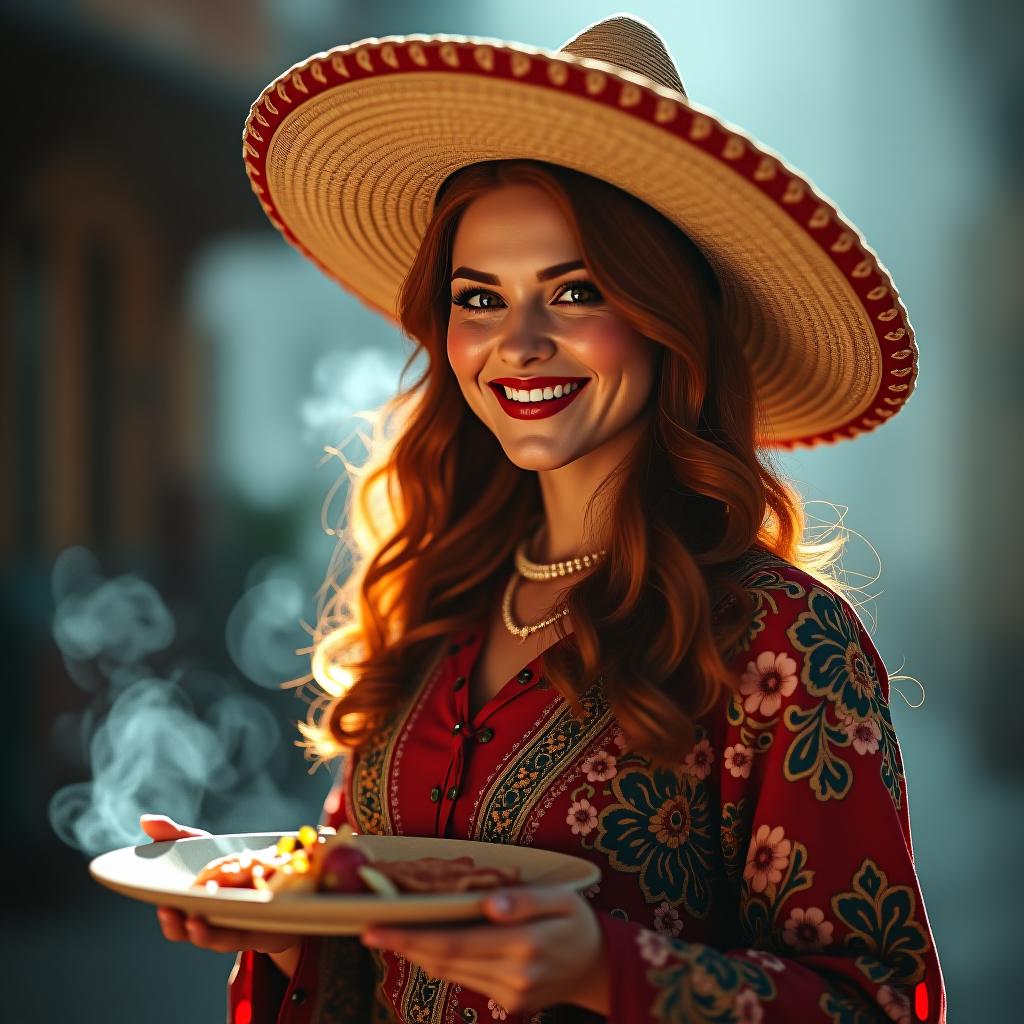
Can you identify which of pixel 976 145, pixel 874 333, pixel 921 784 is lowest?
pixel 921 784

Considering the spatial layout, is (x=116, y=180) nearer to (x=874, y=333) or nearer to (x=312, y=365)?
(x=312, y=365)

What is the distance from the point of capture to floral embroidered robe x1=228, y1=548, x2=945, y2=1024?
1.15 m

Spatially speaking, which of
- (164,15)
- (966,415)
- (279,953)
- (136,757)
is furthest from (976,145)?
(279,953)

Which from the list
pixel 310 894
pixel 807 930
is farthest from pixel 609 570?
pixel 310 894

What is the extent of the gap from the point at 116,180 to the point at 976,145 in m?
2.61

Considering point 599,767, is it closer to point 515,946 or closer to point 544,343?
point 515,946

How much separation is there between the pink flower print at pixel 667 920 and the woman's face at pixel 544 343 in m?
0.50

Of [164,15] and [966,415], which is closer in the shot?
[164,15]

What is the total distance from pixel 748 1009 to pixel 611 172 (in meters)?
0.86

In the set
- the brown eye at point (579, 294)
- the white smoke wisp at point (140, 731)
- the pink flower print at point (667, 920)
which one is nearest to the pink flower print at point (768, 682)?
the pink flower print at point (667, 920)

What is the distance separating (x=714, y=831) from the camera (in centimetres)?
133

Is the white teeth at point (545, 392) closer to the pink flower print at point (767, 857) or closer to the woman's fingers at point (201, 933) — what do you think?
the pink flower print at point (767, 857)

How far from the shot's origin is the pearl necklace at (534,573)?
5.09 feet

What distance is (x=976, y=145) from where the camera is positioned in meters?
3.91
